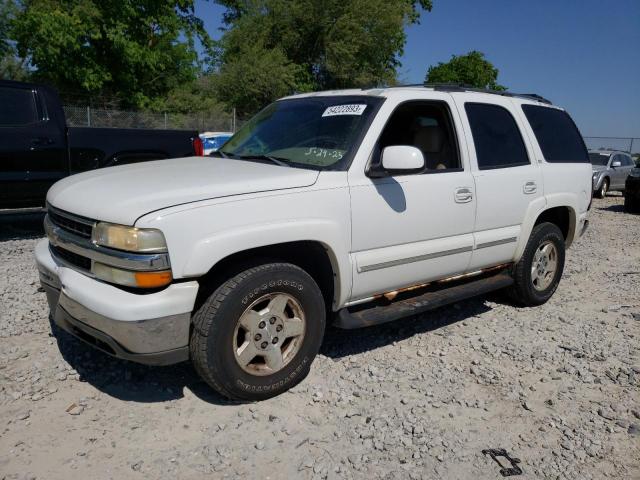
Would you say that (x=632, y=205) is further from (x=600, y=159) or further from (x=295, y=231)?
(x=295, y=231)

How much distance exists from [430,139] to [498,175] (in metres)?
0.64

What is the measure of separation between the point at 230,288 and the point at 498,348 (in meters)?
2.38

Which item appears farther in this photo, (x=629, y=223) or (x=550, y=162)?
(x=629, y=223)

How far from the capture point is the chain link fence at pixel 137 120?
Answer: 53.5 ft

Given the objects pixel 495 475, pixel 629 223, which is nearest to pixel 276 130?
pixel 495 475

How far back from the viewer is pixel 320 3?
3105 cm

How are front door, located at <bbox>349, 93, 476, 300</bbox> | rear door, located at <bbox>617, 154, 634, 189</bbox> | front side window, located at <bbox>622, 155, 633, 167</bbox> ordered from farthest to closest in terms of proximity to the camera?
front side window, located at <bbox>622, 155, 633, 167</bbox> → rear door, located at <bbox>617, 154, 634, 189</bbox> → front door, located at <bbox>349, 93, 476, 300</bbox>

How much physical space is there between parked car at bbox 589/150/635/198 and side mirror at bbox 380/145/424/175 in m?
Result: 14.7

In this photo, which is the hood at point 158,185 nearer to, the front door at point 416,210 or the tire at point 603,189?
the front door at point 416,210

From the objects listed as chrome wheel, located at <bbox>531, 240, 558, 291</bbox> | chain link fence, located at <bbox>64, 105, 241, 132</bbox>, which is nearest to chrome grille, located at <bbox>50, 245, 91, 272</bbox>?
chrome wheel, located at <bbox>531, 240, 558, 291</bbox>

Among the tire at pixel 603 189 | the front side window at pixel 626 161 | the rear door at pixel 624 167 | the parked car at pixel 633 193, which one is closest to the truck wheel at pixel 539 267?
the parked car at pixel 633 193

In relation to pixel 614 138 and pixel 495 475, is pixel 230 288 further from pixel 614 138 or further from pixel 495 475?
pixel 614 138

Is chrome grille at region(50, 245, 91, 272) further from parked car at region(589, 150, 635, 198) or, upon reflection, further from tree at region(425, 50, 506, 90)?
tree at region(425, 50, 506, 90)

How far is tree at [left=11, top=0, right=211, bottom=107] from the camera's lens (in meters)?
21.5
